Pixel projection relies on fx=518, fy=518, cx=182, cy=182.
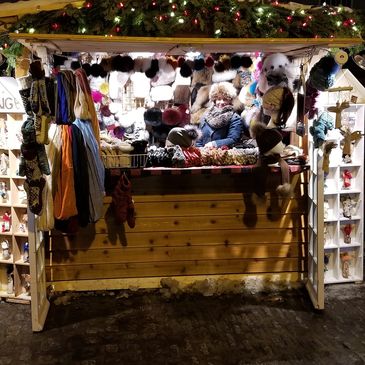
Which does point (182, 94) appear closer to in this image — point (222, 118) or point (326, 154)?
point (222, 118)

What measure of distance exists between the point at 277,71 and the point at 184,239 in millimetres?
1903

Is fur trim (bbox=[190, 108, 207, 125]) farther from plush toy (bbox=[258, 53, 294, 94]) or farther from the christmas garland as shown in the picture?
the christmas garland

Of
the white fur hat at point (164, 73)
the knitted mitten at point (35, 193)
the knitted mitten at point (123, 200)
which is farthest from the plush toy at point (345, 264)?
the knitted mitten at point (35, 193)

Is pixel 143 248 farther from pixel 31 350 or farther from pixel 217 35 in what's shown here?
pixel 217 35

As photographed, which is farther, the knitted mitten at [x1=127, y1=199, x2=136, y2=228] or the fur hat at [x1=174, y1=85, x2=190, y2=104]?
the fur hat at [x1=174, y1=85, x2=190, y2=104]

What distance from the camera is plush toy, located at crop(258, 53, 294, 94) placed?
4930 mm

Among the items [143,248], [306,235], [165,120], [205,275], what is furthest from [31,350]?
[306,235]

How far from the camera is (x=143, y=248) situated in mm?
5293

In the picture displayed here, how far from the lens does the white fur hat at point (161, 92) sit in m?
5.31

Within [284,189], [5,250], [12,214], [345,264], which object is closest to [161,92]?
[284,189]

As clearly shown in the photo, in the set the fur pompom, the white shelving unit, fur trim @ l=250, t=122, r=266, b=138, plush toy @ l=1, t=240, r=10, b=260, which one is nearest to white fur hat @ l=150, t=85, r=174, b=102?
fur trim @ l=250, t=122, r=266, b=138

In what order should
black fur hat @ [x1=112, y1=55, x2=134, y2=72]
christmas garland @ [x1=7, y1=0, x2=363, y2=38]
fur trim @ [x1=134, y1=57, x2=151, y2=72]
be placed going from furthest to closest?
fur trim @ [x1=134, y1=57, x2=151, y2=72], black fur hat @ [x1=112, y1=55, x2=134, y2=72], christmas garland @ [x1=7, y1=0, x2=363, y2=38]

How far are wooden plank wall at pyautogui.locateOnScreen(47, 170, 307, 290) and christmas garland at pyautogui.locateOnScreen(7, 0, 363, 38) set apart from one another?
1.45m

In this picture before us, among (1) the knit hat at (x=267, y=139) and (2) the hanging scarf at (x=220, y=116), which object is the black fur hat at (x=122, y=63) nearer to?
(2) the hanging scarf at (x=220, y=116)
